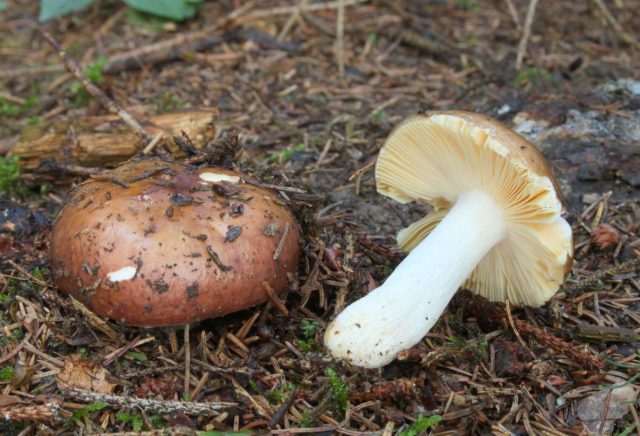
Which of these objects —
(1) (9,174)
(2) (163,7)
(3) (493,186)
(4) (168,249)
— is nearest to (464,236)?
(3) (493,186)

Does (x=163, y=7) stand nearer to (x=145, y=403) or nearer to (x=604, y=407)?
(x=145, y=403)

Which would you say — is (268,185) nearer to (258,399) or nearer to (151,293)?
(151,293)

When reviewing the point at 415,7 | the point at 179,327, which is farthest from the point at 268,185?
the point at 415,7

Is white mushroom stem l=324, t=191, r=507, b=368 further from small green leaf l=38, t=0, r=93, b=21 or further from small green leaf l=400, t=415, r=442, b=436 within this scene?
small green leaf l=38, t=0, r=93, b=21

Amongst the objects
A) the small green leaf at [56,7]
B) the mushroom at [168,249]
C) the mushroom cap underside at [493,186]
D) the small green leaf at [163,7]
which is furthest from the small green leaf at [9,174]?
the small green leaf at [163,7]

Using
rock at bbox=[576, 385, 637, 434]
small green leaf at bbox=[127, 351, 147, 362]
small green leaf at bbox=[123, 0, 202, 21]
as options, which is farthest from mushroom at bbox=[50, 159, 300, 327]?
small green leaf at bbox=[123, 0, 202, 21]

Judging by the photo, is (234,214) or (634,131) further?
(634,131)
